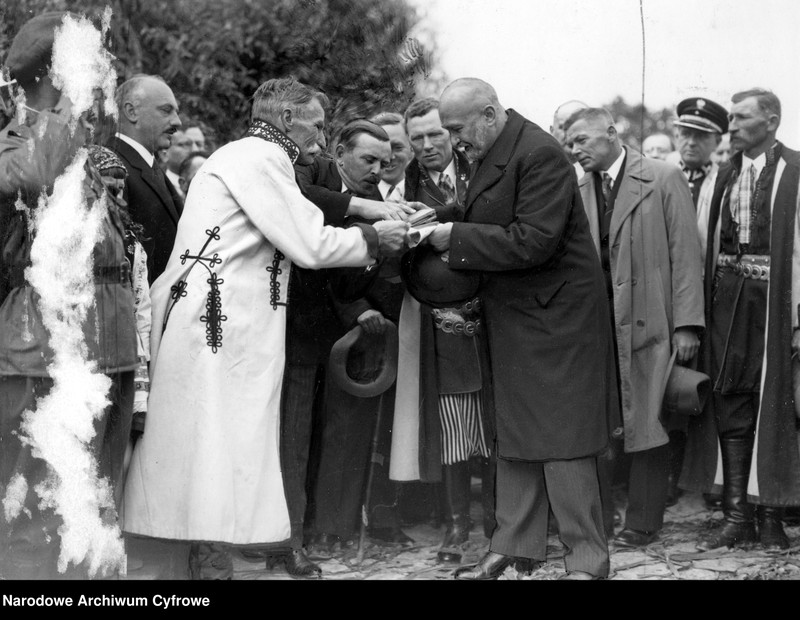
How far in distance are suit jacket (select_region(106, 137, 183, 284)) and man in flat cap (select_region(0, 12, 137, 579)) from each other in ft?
0.97

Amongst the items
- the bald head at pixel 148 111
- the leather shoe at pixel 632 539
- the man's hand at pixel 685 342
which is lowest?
the leather shoe at pixel 632 539

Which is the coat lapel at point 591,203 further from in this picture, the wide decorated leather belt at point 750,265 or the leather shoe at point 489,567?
the leather shoe at point 489,567

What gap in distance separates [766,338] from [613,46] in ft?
5.39

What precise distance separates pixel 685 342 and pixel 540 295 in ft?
4.00

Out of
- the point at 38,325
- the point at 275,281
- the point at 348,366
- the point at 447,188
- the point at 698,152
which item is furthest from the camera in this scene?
the point at 698,152

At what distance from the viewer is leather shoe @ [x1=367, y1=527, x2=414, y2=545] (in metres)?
5.65

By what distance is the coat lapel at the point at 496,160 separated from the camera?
16.4ft

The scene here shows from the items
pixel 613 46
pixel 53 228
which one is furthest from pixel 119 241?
pixel 613 46

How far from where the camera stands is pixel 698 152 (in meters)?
6.55

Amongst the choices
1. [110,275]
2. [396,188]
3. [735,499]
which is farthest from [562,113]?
[110,275]

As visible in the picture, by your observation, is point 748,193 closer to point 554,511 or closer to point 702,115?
point 702,115

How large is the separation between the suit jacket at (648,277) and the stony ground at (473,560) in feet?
1.88

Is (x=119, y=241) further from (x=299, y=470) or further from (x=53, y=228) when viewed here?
(x=299, y=470)

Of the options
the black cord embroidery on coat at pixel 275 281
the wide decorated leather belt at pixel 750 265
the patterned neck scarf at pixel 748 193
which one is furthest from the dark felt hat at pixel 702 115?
the black cord embroidery on coat at pixel 275 281
